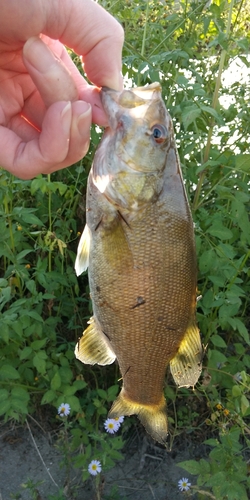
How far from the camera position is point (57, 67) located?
5.08 feet

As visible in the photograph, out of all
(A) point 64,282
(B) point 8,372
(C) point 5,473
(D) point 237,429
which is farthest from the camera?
(C) point 5,473

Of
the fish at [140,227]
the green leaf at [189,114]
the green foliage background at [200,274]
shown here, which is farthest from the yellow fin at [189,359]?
the green leaf at [189,114]

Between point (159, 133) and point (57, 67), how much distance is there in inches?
16.1

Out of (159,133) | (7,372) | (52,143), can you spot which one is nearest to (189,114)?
(159,133)

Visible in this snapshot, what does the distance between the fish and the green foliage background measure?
49 cm

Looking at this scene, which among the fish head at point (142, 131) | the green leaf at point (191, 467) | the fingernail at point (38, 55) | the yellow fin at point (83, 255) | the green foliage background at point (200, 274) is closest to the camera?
the fingernail at point (38, 55)

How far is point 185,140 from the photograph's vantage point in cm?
299

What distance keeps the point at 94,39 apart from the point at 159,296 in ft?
2.66

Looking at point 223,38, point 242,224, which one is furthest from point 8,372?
point 223,38

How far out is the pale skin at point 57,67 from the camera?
1.55 metres

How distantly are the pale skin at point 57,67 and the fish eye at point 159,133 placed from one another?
0.57ft

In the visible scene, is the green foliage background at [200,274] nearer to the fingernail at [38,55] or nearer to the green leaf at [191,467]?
the green leaf at [191,467]

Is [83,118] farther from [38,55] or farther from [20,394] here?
[20,394]

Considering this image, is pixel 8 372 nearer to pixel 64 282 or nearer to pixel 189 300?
pixel 64 282
